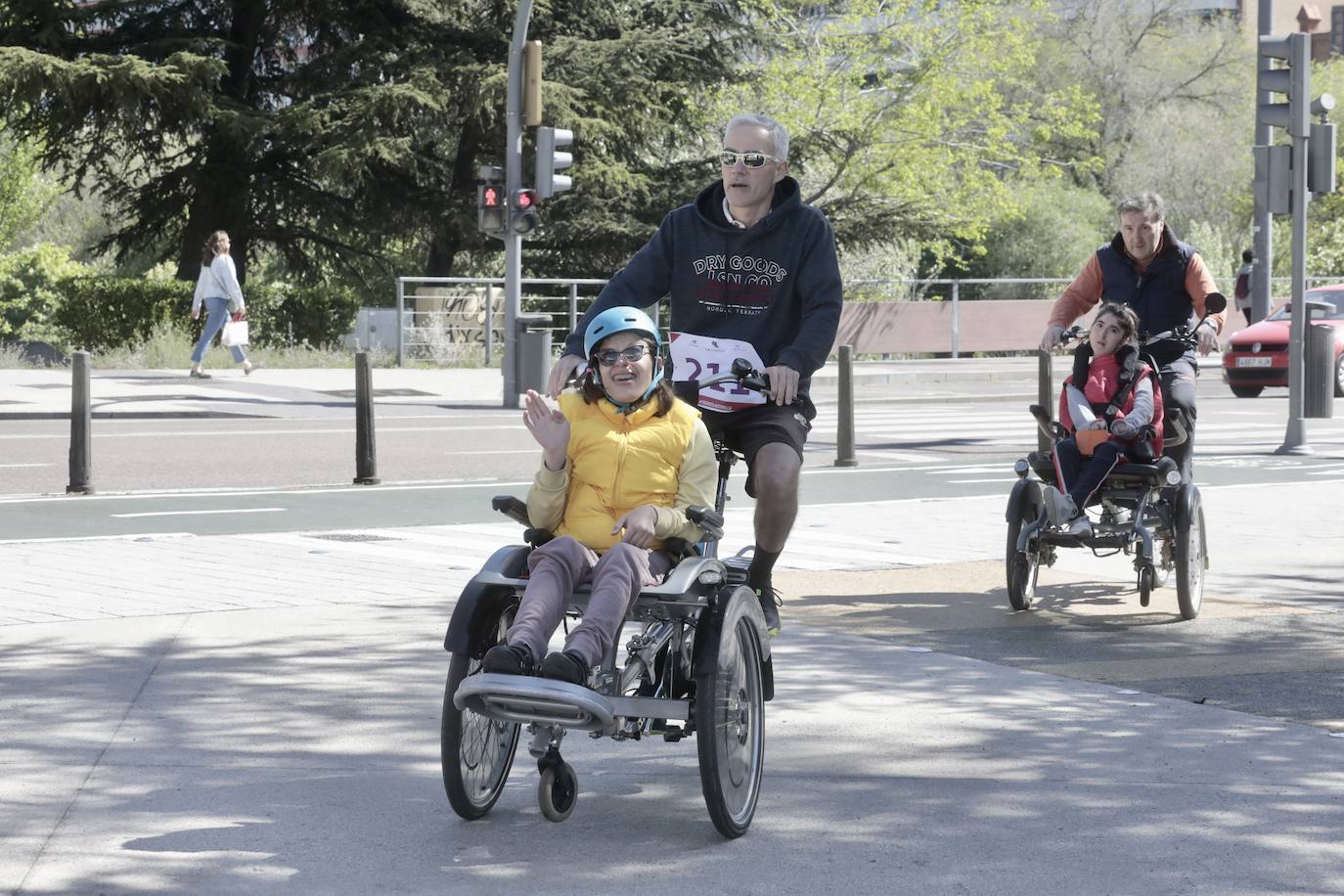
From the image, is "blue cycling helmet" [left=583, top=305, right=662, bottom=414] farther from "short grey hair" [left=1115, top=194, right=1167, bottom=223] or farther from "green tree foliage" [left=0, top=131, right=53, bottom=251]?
"green tree foliage" [left=0, top=131, right=53, bottom=251]

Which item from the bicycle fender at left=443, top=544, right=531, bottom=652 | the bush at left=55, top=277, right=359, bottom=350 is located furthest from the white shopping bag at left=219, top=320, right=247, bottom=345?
the bicycle fender at left=443, top=544, right=531, bottom=652

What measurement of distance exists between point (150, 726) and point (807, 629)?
2.82 metres

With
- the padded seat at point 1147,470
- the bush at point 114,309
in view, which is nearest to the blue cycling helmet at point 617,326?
the padded seat at point 1147,470

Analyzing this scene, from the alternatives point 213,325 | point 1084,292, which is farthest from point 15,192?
point 1084,292

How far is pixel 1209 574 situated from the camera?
9.45 meters

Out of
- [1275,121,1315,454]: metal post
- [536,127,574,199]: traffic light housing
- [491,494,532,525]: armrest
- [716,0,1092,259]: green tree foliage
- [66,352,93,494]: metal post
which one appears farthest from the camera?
[716,0,1092,259]: green tree foliage

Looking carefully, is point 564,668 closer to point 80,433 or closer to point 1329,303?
point 80,433

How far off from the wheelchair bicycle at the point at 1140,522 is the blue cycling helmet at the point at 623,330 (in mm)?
3313

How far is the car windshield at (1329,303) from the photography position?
25.7 m

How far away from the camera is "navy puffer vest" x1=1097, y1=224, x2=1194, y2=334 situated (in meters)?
8.52

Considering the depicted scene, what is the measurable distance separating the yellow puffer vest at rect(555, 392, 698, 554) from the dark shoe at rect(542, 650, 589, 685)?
52cm

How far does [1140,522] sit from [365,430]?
6907mm

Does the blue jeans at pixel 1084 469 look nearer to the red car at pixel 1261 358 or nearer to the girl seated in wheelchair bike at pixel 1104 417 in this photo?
the girl seated in wheelchair bike at pixel 1104 417

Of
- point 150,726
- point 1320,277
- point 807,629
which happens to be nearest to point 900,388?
point 1320,277
